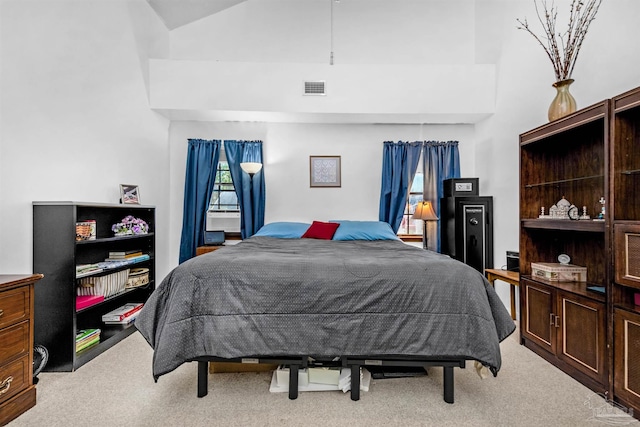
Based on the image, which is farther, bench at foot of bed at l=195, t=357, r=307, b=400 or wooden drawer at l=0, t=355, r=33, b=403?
bench at foot of bed at l=195, t=357, r=307, b=400

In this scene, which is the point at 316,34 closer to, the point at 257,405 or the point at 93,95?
the point at 93,95

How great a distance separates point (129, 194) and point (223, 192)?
1.34m

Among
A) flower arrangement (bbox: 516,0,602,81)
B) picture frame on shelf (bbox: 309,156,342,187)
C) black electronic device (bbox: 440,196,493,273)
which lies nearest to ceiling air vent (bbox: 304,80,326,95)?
picture frame on shelf (bbox: 309,156,342,187)

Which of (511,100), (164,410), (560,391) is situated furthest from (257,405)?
(511,100)

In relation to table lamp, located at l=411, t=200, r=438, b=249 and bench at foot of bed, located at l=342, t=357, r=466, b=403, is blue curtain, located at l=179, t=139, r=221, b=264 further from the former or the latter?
bench at foot of bed, located at l=342, t=357, r=466, b=403

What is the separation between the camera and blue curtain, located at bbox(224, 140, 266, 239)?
4.27m

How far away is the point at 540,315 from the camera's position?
2.37 meters

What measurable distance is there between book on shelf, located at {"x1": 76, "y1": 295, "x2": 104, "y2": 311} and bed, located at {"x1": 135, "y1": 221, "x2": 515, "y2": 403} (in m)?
0.96

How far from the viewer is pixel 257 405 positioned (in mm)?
1761

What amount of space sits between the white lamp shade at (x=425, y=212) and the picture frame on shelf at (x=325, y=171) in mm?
1083

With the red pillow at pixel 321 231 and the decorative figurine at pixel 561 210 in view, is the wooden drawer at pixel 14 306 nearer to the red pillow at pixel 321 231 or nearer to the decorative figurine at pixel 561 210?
the red pillow at pixel 321 231

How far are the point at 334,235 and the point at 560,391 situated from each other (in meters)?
2.31

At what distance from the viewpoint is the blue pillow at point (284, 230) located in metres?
3.71

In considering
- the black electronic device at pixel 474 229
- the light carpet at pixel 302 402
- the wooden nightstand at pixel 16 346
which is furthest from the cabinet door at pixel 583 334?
the wooden nightstand at pixel 16 346
